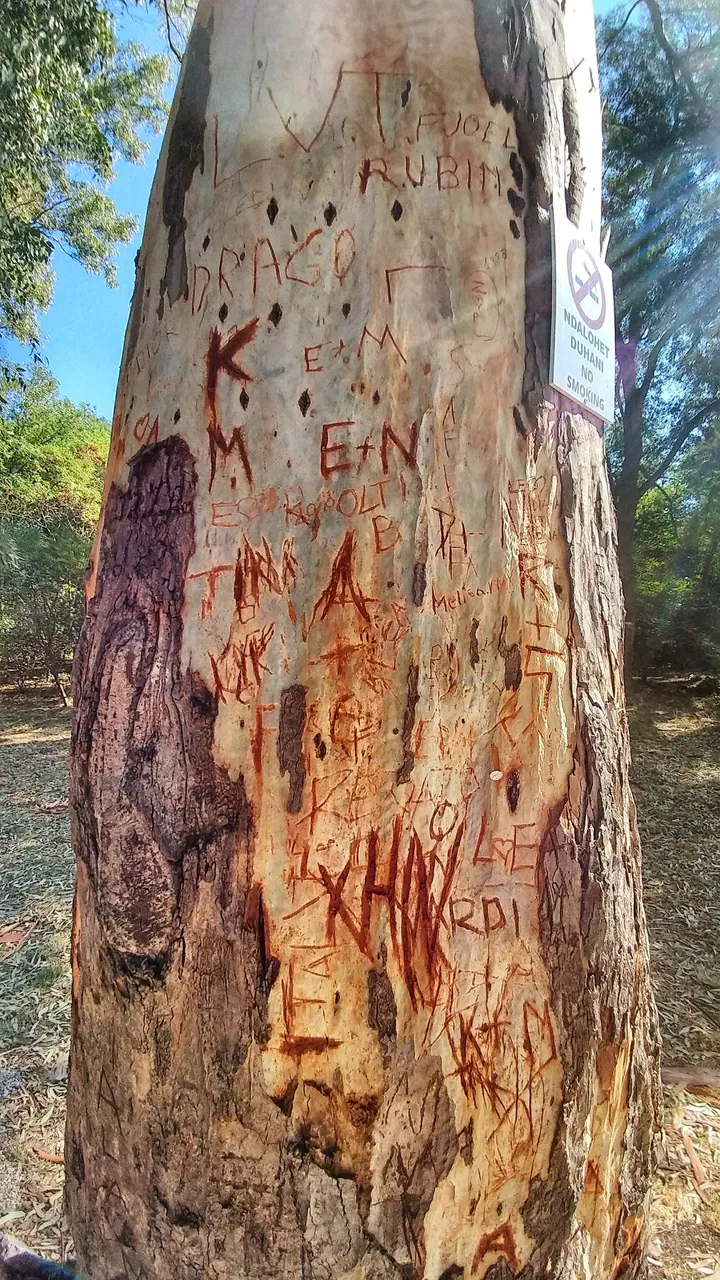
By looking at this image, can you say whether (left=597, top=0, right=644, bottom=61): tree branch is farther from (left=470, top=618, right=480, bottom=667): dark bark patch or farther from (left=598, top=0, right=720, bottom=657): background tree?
(left=470, top=618, right=480, bottom=667): dark bark patch

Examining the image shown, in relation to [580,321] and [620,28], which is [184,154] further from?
[620,28]

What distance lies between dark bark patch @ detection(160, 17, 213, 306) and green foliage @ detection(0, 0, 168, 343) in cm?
482

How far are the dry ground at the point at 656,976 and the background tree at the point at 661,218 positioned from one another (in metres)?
3.31

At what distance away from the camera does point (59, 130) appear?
5852 millimetres

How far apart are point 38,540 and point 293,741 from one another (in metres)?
8.15

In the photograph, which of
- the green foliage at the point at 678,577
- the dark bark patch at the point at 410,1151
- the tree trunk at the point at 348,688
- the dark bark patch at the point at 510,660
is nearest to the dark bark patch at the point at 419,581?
the tree trunk at the point at 348,688

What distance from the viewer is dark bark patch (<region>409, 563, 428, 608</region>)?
1006 mm

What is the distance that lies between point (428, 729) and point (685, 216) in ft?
25.3

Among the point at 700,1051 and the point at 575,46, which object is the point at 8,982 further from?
the point at 575,46

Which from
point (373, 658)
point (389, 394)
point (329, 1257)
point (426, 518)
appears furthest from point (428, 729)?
point (329, 1257)

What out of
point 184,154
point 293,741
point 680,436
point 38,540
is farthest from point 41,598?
point 293,741

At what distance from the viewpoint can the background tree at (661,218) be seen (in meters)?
6.45

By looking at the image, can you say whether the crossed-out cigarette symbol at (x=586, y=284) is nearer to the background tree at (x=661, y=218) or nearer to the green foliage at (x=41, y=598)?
the background tree at (x=661, y=218)

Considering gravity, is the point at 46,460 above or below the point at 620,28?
below
